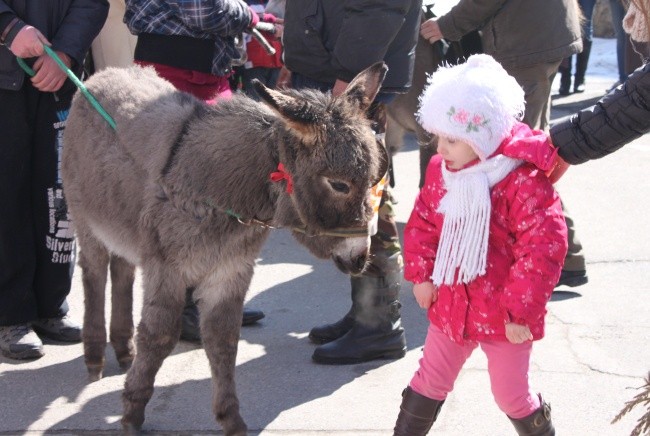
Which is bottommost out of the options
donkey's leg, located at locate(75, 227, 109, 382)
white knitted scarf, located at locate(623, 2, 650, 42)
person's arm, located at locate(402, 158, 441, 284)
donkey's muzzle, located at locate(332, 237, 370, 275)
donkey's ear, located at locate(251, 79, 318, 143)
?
donkey's leg, located at locate(75, 227, 109, 382)

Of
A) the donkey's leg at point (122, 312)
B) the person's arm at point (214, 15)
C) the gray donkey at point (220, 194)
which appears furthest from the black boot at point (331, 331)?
the person's arm at point (214, 15)

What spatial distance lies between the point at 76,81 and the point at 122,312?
1190 mm

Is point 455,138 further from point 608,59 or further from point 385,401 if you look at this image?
point 608,59

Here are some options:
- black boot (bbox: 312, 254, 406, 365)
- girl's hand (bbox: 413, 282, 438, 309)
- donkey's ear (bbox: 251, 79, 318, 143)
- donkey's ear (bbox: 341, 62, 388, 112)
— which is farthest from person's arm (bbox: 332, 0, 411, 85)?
girl's hand (bbox: 413, 282, 438, 309)

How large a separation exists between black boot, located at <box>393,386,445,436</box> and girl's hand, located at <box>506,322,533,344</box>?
45 cm

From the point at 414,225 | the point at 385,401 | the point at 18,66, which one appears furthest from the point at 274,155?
the point at 18,66

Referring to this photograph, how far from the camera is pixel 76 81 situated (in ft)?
15.0

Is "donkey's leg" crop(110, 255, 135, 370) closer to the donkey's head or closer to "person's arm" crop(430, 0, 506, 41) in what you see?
the donkey's head

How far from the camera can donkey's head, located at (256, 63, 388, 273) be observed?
371 cm

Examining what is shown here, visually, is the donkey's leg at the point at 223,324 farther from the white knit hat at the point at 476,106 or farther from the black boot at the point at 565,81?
the black boot at the point at 565,81

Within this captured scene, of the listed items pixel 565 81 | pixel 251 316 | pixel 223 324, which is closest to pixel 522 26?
pixel 251 316

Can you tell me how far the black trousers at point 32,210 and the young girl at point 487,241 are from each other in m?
2.34

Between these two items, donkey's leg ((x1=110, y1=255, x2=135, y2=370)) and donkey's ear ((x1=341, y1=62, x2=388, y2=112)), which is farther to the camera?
donkey's leg ((x1=110, y1=255, x2=135, y2=370))

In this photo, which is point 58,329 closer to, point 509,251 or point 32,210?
point 32,210
